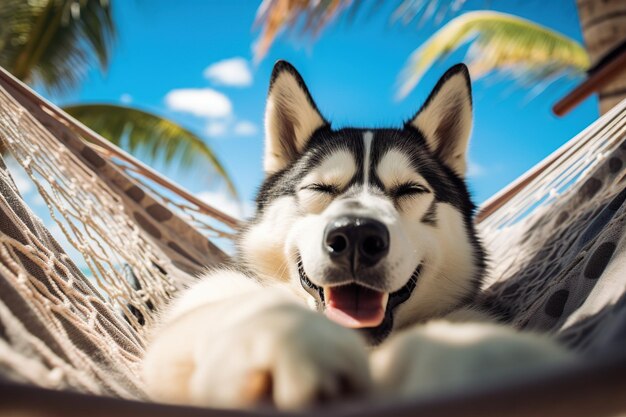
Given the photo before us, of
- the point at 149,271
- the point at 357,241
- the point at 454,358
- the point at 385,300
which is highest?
the point at 149,271

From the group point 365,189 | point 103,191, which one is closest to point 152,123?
point 103,191

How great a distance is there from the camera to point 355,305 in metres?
1.56

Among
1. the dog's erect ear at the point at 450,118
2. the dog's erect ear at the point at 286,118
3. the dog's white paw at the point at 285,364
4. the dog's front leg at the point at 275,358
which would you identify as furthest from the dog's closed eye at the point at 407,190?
the dog's white paw at the point at 285,364

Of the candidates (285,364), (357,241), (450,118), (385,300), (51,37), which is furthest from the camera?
(51,37)

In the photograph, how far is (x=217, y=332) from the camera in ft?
2.94

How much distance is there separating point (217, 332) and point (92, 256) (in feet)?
4.41

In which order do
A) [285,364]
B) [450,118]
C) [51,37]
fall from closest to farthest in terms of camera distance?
[285,364], [450,118], [51,37]

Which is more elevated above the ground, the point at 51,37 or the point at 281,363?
the point at 51,37

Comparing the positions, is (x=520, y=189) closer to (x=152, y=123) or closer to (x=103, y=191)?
(x=103, y=191)

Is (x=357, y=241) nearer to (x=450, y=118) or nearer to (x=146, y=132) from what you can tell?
(x=450, y=118)

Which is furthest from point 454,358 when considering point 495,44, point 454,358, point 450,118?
point 495,44

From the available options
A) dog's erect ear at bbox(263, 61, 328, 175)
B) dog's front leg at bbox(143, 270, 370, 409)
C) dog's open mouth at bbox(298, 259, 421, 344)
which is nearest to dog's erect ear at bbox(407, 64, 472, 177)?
dog's erect ear at bbox(263, 61, 328, 175)

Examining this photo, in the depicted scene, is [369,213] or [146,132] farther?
[146,132]

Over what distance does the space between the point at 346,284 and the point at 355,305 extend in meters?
0.07
